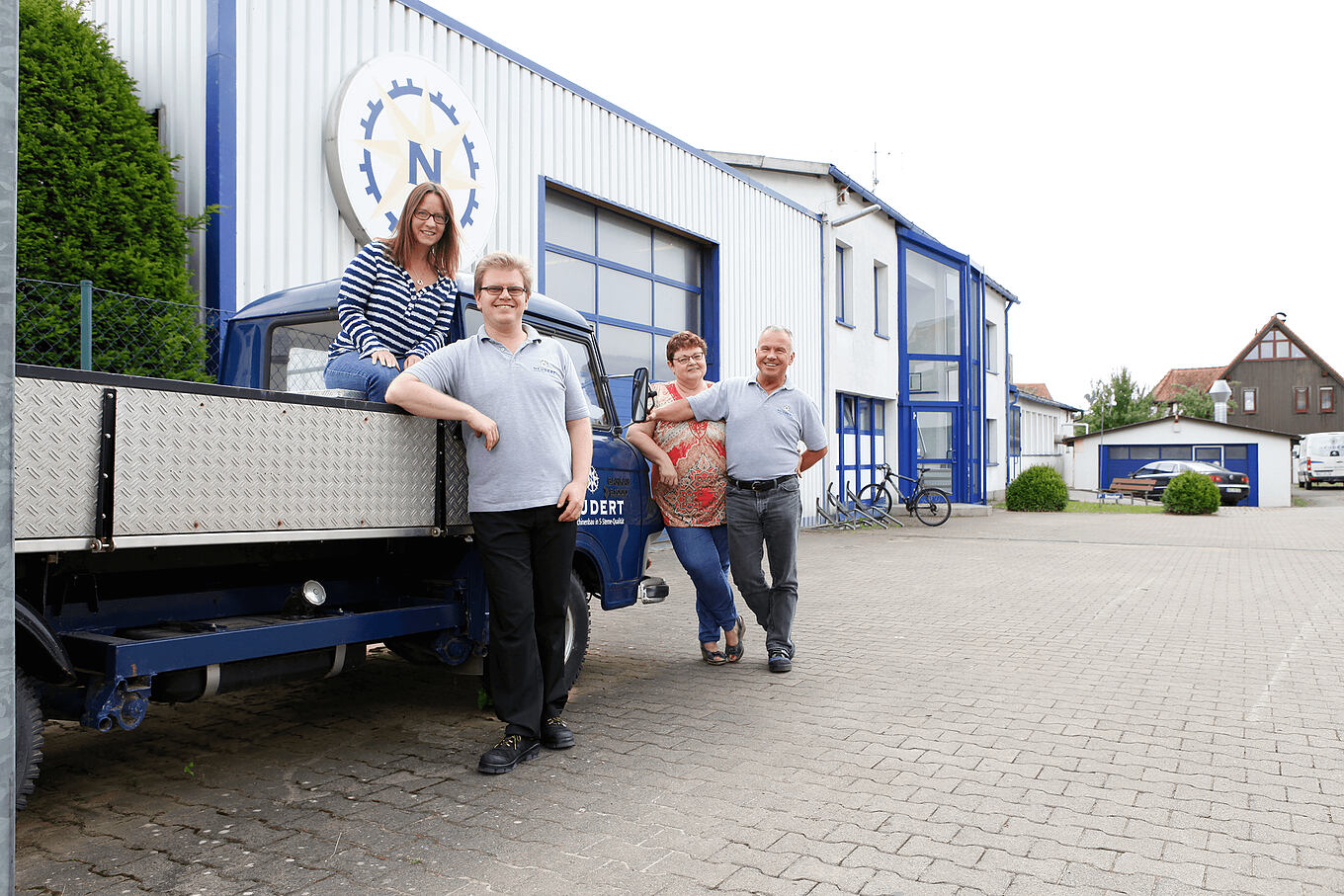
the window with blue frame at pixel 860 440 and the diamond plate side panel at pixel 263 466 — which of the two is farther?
the window with blue frame at pixel 860 440

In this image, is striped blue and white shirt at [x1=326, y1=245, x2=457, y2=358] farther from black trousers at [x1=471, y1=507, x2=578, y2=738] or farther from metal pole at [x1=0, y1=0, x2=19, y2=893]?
metal pole at [x1=0, y1=0, x2=19, y2=893]

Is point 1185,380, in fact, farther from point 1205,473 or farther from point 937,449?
point 937,449

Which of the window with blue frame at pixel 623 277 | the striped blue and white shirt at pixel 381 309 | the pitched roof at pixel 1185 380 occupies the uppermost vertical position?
the pitched roof at pixel 1185 380

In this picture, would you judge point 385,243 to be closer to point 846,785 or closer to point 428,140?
point 846,785

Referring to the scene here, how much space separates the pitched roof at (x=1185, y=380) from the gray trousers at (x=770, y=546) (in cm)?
6730

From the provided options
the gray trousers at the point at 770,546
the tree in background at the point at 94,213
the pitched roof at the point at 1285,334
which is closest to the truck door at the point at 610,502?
the gray trousers at the point at 770,546

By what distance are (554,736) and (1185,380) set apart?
244 ft

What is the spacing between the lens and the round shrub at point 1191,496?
23859 mm

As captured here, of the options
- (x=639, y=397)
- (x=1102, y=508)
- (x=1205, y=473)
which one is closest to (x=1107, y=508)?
(x=1102, y=508)

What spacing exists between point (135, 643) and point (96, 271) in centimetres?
428

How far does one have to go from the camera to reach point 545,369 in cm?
412

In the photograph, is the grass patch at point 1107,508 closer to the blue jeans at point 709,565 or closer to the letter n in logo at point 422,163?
the letter n in logo at point 422,163

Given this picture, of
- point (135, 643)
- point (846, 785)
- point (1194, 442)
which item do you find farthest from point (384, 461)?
point (1194, 442)

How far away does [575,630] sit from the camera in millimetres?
4844
